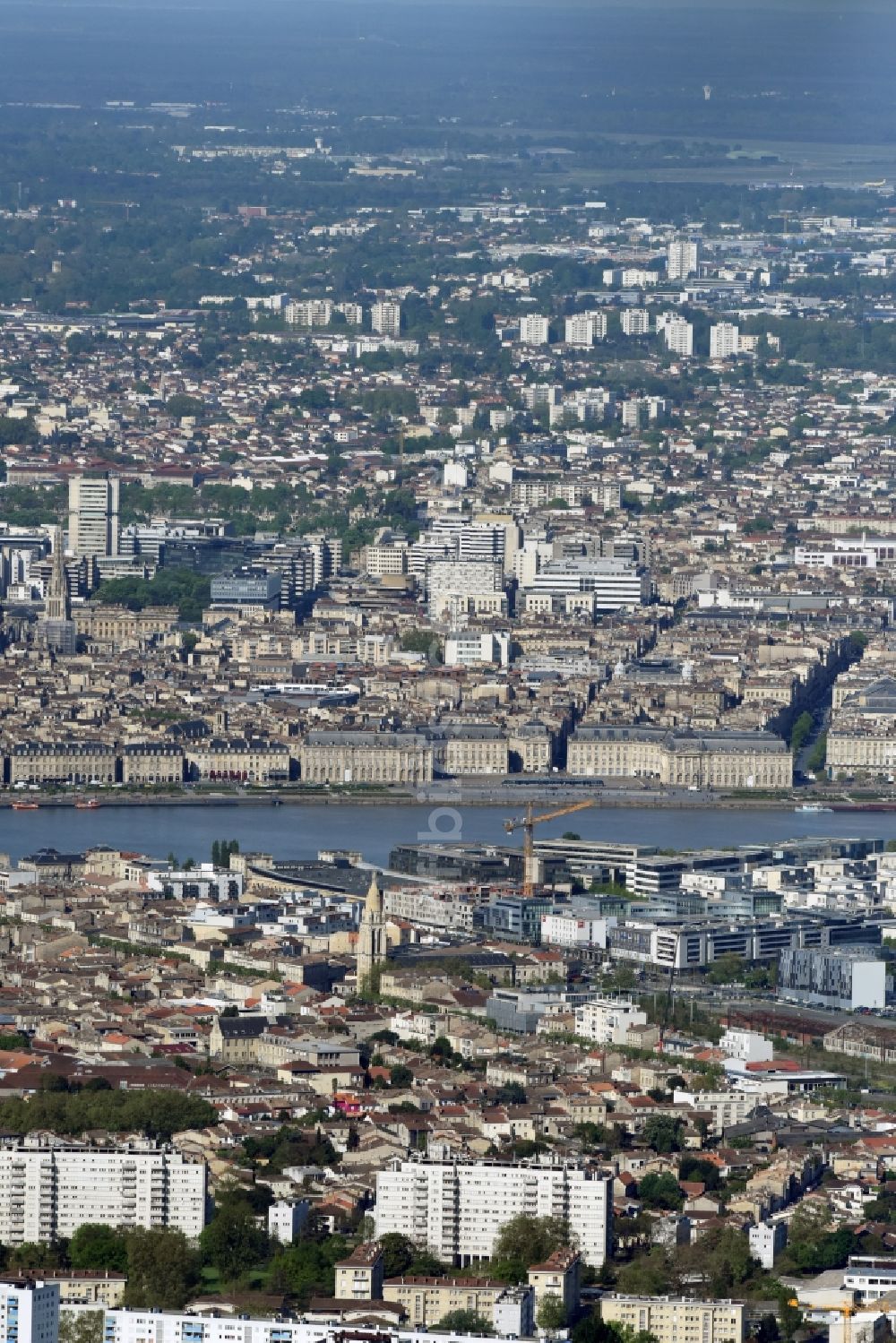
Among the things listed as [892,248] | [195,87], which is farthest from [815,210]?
[195,87]

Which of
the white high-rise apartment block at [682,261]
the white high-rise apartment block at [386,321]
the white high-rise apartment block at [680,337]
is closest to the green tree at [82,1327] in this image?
the white high-rise apartment block at [680,337]

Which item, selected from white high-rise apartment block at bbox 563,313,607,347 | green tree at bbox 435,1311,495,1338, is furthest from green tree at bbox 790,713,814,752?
white high-rise apartment block at bbox 563,313,607,347

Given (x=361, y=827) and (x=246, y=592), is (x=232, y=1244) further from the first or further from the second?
(x=246, y=592)

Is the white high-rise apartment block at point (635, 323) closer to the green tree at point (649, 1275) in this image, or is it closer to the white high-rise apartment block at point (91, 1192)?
the white high-rise apartment block at point (91, 1192)

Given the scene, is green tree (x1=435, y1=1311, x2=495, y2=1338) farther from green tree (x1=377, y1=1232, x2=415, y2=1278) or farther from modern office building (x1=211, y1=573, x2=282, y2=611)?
modern office building (x1=211, y1=573, x2=282, y2=611)

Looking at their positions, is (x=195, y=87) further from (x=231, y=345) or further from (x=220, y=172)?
(x=231, y=345)
